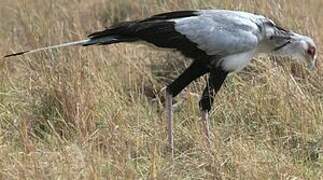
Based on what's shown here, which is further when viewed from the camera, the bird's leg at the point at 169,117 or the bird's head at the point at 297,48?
the bird's head at the point at 297,48

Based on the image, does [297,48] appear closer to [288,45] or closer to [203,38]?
[288,45]

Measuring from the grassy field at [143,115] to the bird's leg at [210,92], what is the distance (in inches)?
3.2

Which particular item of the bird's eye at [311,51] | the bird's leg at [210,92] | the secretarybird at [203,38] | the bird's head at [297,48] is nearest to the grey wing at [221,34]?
the secretarybird at [203,38]

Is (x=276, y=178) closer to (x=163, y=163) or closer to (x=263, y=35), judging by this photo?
(x=163, y=163)

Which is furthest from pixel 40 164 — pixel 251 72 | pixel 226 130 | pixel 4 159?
pixel 251 72

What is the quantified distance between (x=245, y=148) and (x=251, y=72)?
4.44 feet

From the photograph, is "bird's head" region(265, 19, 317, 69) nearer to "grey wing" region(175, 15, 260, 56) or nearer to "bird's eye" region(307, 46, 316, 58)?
"bird's eye" region(307, 46, 316, 58)

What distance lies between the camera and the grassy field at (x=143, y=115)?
3322 mm

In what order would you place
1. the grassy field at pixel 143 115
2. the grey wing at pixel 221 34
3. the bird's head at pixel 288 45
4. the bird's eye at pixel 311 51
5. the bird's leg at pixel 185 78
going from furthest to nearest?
the bird's eye at pixel 311 51
the bird's head at pixel 288 45
the bird's leg at pixel 185 78
the grey wing at pixel 221 34
the grassy field at pixel 143 115

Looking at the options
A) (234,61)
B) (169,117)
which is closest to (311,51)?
(234,61)

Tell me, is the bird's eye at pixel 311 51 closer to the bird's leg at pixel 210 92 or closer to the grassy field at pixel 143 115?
the grassy field at pixel 143 115

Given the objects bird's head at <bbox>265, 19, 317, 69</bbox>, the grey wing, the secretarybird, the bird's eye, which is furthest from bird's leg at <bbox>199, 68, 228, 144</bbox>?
the bird's eye

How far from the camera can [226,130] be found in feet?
13.5

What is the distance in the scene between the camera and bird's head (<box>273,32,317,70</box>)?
4.04 m
